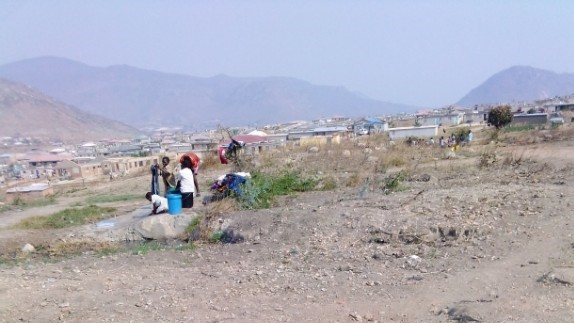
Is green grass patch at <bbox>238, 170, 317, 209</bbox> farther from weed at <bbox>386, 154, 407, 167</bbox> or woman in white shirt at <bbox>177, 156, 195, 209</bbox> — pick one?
weed at <bbox>386, 154, 407, 167</bbox>

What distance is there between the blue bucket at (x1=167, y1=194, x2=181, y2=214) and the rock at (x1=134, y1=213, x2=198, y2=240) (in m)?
0.19

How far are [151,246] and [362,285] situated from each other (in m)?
3.98

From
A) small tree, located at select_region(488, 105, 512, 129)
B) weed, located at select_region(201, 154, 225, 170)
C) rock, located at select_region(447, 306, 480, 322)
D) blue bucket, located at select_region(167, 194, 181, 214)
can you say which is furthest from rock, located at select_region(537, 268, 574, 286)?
small tree, located at select_region(488, 105, 512, 129)

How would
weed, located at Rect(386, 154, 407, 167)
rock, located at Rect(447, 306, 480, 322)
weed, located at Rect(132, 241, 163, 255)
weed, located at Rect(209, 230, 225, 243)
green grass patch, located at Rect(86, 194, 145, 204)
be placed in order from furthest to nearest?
weed, located at Rect(386, 154, 407, 167), green grass patch, located at Rect(86, 194, 145, 204), weed, located at Rect(209, 230, 225, 243), weed, located at Rect(132, 241, 163, 255), rock, located at Rect(447, 306, 480, 322)

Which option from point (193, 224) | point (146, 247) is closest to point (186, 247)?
point (146, 247)

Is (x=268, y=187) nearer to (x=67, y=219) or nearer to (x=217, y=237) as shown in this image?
(x=217, y=237)

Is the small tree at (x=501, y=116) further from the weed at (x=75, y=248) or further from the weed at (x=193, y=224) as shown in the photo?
the weed at (x=75, y=248)

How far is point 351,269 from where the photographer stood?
6.04 m

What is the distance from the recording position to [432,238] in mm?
6801

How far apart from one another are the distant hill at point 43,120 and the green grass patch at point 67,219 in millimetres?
128018

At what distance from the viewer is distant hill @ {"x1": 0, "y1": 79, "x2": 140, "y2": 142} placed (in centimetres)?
13512

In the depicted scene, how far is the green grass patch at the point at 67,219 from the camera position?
10.7 metres

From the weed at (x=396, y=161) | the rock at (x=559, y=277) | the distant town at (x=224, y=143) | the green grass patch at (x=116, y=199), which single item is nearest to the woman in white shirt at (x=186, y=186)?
the green grass patch at (x=116, y=199)

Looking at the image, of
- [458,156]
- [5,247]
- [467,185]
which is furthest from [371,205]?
[458,156]
